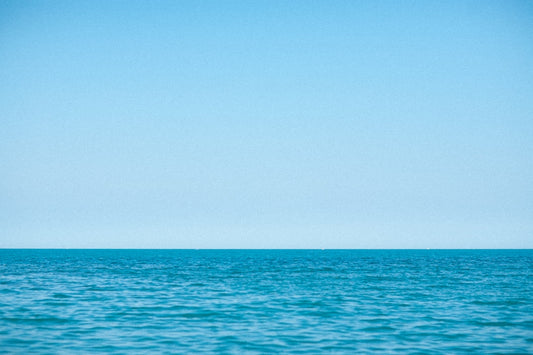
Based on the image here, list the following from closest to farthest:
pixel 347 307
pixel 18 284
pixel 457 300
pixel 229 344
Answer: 1. pixel 229 344
2. pixel 347 307
3. pixel 457 300
4. pixel 18 284

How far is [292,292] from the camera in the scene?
32906mm

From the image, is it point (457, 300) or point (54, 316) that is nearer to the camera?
point (54, 316)

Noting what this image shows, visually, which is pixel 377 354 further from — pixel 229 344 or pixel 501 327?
pixel 501 327

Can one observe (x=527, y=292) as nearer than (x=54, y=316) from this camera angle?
No

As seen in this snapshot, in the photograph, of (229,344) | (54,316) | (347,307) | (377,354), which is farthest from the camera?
(347,307)

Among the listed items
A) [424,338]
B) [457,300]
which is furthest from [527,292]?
[424,338]

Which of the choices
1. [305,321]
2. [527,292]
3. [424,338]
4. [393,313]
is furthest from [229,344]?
[527,292]

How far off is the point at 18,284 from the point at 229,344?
1084 inches

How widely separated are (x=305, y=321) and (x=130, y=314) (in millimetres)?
8624

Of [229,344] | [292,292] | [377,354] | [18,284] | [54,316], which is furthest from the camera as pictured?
[18,284]

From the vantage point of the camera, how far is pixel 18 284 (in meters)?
37.6

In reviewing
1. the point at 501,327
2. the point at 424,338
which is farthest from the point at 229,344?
the point at 501,327

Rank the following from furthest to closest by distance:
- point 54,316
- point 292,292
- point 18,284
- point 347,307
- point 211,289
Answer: point 18,284, point 211,289, point 292,292, point 347,307, point 54,316

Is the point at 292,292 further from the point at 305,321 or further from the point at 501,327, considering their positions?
the point at 501,327
